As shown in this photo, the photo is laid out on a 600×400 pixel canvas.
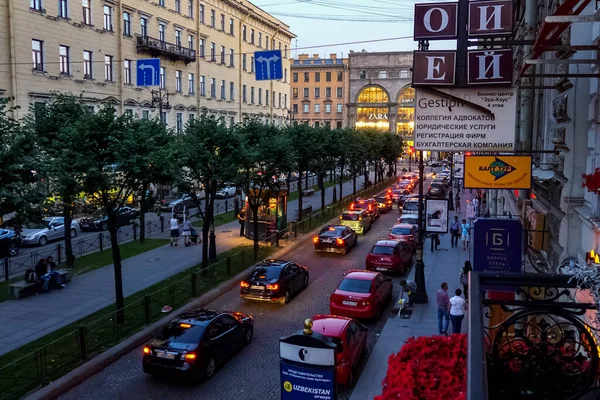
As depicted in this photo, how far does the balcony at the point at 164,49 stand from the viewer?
45.2 meters

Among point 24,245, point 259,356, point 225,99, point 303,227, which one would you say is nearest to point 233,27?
point 225,99

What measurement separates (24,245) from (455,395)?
1142 inches

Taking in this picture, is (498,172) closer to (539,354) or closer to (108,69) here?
(539,354)

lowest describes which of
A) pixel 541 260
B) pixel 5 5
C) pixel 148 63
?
pixel 541 260

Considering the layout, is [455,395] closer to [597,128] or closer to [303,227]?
[597,128]

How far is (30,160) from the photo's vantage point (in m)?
11.5

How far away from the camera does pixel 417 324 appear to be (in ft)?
57.3

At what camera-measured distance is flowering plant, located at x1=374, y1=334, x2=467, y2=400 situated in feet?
15.5

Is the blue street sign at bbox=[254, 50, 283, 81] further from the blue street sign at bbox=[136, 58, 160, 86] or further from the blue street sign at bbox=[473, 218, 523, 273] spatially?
the blue street sign at bbox=[473, 218, 523, 273]

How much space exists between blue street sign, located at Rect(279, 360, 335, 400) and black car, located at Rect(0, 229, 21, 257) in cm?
2071

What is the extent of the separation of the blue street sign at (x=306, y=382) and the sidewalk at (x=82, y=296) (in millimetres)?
9017

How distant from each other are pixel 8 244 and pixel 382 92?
337 feet

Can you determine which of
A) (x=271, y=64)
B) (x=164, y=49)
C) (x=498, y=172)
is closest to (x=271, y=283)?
(x=498, y=172)

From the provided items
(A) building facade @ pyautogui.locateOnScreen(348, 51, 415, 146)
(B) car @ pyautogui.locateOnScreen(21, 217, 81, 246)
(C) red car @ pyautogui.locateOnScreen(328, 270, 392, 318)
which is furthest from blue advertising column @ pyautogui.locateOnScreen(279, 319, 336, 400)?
(A) building facade @ pyautogui.locateOnScreen(348, 51, 415, 146)
